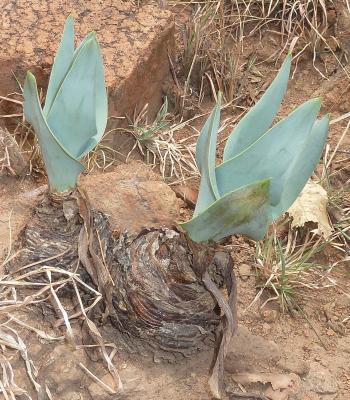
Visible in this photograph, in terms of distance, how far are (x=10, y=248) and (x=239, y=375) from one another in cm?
59

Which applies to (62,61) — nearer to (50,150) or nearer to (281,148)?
(50,150)

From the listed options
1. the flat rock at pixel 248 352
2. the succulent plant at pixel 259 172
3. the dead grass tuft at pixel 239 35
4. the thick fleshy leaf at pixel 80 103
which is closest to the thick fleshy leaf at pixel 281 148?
the succulent plant at pixel 259 172

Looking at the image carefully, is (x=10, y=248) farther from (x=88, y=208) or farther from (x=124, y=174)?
(x=124, y=174)

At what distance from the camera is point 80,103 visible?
152 centimetres

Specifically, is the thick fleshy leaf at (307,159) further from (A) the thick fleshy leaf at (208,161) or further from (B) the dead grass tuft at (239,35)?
(B) the dead grass tuft at (239,35)

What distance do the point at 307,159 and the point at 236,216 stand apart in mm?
166

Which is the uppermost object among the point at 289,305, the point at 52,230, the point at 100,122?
the point at 100,122

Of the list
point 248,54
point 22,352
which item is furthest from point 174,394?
point 248,54

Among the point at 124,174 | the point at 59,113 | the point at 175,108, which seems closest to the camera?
the point at 59,113

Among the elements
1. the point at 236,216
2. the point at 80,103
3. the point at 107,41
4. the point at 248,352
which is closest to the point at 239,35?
the point at 107,41

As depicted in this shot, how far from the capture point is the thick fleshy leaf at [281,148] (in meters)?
1.41

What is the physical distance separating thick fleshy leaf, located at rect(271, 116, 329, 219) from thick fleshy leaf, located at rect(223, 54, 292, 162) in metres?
0.12

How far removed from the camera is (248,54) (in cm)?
319

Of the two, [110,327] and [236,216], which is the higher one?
[236,216]
